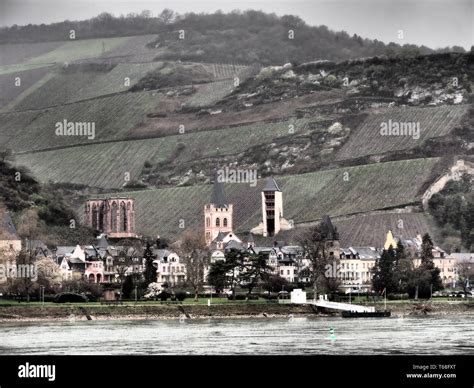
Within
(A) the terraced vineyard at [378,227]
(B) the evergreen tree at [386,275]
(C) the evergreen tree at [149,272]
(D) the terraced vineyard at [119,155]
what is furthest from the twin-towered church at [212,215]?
(C) the evergreen tree at [149,272]

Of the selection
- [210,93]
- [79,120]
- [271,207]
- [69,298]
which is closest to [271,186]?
[271,207]

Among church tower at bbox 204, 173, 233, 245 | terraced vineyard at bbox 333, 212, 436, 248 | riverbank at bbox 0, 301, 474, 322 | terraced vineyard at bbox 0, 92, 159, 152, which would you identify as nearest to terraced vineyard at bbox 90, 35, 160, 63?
terraced vineyard at bbox 0, 92, 159, 152

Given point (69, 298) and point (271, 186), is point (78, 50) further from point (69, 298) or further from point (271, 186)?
point (69, 298)

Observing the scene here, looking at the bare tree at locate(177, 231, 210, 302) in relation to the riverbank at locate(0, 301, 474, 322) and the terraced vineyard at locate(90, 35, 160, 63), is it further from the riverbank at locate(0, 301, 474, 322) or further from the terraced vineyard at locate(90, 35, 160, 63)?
the terraced vineyard at locate(90, 35, 160, 63)

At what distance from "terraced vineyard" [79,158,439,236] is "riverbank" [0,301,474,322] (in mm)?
42721

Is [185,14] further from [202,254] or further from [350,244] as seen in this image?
[202,254]

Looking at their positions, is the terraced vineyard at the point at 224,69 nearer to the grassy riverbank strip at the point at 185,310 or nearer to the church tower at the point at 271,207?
the church tower at the point at 271,207

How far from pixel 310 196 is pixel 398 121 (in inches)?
859

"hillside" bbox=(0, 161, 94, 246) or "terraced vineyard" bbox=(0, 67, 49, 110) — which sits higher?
"terraced vineyard" bbox=(0, 67, 49, 110)

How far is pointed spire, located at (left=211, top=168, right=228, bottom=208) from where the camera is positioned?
365ft

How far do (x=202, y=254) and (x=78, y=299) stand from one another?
2068 centimetres

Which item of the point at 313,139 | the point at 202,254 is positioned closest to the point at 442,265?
the point at 202,254

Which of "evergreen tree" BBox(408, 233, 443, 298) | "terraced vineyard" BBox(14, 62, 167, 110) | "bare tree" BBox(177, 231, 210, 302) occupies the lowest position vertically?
"evergreen tree" BBox(408, 233, 443, 298)

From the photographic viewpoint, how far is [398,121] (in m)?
134
